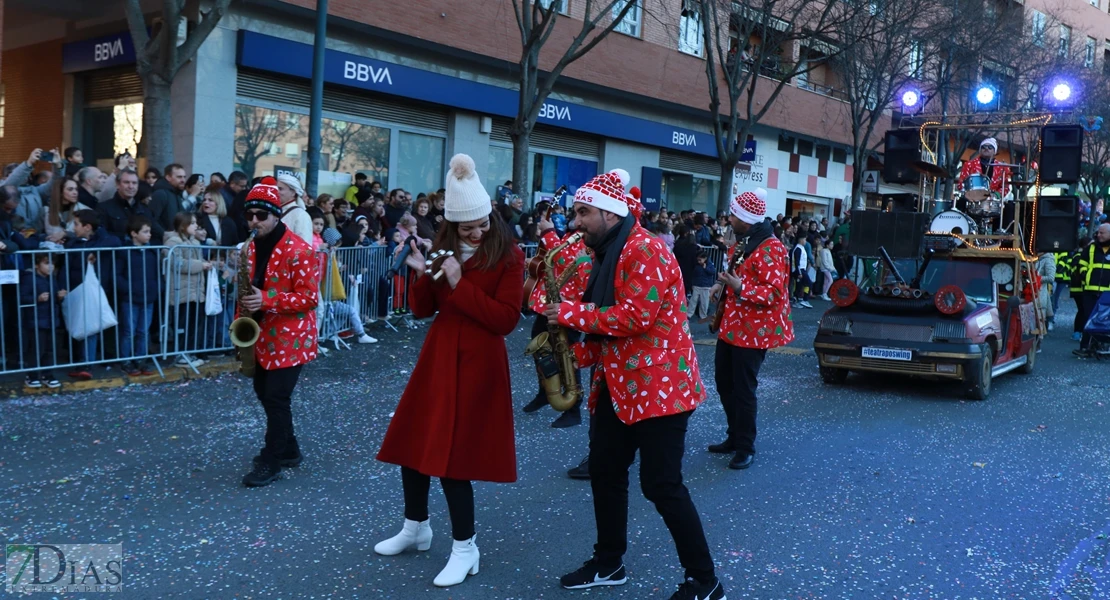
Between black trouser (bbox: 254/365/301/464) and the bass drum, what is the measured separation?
27.5 ft

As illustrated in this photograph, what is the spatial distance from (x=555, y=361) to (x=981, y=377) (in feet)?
22.0

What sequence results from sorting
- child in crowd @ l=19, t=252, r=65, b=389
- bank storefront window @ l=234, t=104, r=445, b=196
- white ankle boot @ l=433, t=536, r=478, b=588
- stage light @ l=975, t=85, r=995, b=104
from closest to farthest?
1. white ankle boot @ l=433, t=536, r=478, b=588
2. child in crowd @ l=19, t=252, r=65, b=389
3. stage light @ l=975, t=85, r=995, b=104
4. bank storefront window @ l=234, t=104, r=445, b=196

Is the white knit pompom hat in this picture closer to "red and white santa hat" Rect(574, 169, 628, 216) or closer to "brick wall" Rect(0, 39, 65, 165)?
"red and white santa hat" Rect(574, 169, 628, 216)

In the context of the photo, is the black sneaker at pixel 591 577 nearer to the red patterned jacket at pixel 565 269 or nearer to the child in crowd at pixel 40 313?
the red patterned jacket at pixel 565 269

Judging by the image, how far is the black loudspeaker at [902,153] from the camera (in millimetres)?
12656

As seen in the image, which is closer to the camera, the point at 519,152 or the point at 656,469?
the point at 656,469

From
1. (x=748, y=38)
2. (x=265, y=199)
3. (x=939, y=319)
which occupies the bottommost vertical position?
(x=939, y=319)

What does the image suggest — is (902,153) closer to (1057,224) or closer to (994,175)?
(994,175)

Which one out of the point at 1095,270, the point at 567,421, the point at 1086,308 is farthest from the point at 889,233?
the point at 1086,308

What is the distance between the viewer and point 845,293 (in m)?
10.1

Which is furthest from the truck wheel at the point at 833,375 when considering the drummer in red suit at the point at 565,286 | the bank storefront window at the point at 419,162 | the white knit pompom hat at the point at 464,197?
the bank storefront window at the point at 419,162

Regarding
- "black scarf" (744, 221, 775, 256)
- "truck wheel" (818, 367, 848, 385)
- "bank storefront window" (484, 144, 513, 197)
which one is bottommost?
"truck wheel" (818, 367, 848, 385)

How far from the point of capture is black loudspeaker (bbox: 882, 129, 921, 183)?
41.5 feet

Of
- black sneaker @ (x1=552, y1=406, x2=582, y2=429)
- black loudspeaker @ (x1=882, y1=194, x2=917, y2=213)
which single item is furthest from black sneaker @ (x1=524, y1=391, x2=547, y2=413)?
black loudspeaker @ (x1=882, y1=194, x2=917, y2=213)
